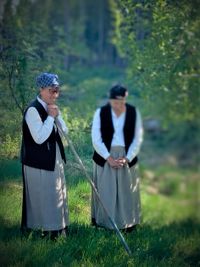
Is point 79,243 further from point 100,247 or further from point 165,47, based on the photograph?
point 165,47

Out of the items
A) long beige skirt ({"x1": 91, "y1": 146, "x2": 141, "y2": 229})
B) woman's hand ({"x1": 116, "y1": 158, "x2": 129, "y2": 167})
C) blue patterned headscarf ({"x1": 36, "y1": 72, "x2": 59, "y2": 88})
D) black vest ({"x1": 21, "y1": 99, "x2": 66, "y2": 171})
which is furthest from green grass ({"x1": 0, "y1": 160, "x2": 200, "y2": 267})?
blue patterned headscarf ({"x1": 36, "y1": 72, "x2": 59, "y2": 88})

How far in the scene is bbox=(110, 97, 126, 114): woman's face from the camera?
5.16 metres

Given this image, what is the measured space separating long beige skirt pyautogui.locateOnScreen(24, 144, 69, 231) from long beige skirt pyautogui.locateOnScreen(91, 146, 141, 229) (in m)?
0.60

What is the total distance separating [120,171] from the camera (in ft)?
17.8

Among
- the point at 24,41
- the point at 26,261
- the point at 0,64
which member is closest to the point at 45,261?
the point at 26,261

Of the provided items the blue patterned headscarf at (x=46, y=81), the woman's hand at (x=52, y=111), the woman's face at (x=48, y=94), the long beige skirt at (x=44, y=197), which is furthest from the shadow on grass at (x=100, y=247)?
the blue patterned headscarf at (x=46, y=81)

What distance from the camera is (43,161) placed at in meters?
4.81

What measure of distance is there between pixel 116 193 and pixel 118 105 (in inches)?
38.0

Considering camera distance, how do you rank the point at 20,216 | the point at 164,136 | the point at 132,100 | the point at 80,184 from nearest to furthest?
the point at 20,216
the point at 80,184
the point at 132,100
the point at 164,136

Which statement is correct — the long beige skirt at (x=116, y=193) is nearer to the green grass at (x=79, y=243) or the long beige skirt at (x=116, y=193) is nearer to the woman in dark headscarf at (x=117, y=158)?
the woman in dark headscarf at (x=117, y=158)

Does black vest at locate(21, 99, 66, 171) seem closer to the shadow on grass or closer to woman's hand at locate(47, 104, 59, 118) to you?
woman's hand at locate(47, 104, 59, 118)

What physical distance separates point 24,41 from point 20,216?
7.16ft

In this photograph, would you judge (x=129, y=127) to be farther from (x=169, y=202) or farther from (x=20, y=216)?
(x=169, y=202)

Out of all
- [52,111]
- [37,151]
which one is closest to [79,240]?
[37,151]
